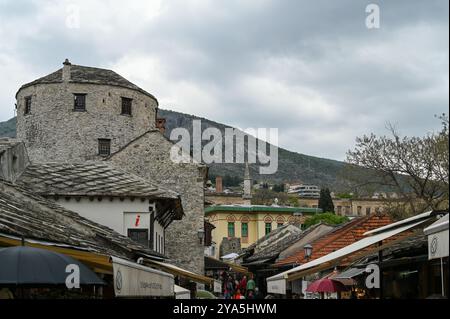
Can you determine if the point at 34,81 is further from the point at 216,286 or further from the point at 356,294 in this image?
the point at 356,294

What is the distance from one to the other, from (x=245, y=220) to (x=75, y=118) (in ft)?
180

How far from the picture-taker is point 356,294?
2128 centimetres

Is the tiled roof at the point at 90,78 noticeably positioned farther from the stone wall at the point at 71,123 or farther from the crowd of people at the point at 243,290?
the crowd of people at the point at 243,290

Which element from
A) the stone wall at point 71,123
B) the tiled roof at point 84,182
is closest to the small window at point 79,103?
the stone wall at point 71,123

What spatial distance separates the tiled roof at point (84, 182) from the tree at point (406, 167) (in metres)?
16.0

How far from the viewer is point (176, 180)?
39.4m

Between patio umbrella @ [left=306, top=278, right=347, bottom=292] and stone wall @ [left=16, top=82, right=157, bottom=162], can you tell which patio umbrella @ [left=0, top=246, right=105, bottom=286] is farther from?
stone wall @ [left=16, top=82, right=157, bottom=162]

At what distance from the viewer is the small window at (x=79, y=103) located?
45.3 metres

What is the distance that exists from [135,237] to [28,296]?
12976mm

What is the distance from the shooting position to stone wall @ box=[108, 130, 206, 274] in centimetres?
3916

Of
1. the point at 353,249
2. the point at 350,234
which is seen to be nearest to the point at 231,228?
the point at 350,234

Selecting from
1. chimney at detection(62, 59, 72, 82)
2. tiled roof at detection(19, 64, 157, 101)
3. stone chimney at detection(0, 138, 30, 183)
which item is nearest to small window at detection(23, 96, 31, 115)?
tiled roof at detection(19, 64, 157, 101)

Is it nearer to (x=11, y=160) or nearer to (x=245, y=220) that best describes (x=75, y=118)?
(x=11, y=160)

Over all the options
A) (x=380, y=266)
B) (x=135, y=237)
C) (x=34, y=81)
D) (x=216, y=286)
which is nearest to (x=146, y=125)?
(x=34, y=81)
